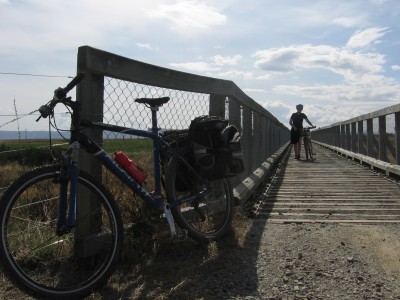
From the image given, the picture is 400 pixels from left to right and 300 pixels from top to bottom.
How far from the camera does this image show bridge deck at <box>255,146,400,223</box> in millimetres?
5711

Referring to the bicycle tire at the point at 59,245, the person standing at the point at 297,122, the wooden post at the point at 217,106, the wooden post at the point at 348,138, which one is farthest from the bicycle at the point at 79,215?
the wooden post at the point at 348,138

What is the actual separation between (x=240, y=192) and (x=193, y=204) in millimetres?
1642

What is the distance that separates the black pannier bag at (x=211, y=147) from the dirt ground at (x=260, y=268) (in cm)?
66

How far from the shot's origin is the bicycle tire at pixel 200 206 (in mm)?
3898

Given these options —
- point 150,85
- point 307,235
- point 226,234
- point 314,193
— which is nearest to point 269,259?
point 226,234

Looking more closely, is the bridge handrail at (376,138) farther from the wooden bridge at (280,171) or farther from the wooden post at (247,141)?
the wooden post at (247,141)

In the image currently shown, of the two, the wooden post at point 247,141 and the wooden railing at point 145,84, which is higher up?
the wooden railing at point 145,84

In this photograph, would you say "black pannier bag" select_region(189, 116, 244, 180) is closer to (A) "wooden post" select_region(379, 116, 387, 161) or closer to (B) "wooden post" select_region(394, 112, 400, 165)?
(B) "wooden post" select_region(394, 112, 400, 165)

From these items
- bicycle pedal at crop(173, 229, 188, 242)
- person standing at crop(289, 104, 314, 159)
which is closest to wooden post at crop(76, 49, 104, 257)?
bicycle pedal at crop(173, 229, 188, 242)

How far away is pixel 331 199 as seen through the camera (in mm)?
7066

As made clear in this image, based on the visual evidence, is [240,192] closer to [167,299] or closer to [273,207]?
[273,207]

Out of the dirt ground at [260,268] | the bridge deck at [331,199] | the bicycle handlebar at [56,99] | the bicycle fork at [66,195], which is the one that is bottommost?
the dirt ground at [260,268]

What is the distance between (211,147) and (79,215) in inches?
50.2

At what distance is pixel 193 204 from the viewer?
434 centimetres
